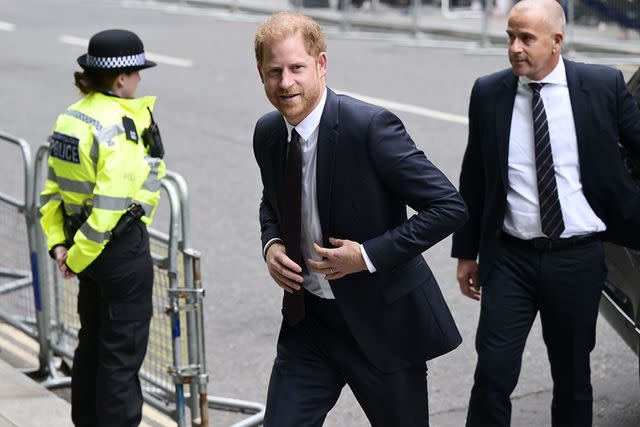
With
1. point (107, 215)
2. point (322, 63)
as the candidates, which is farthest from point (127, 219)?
point (322, 63)

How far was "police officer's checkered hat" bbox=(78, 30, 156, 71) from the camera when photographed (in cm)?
520

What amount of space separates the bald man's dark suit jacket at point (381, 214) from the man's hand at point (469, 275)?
3.40ft

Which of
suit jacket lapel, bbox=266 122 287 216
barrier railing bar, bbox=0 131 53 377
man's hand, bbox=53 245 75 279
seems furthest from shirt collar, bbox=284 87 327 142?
barrier railing bar, bbox=0 131 53 377

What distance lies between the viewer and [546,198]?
4.80 m

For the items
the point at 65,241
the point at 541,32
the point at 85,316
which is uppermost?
the point at 541,32

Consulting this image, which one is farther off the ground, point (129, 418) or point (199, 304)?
point (199, 304)

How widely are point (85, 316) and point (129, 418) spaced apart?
19.4 inches

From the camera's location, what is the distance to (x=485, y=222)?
4.98 metres

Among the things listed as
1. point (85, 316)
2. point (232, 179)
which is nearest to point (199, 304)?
point (85, 316)

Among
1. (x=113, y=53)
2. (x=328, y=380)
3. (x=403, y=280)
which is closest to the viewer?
(x=403, y=280)

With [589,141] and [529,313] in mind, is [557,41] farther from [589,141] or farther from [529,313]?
[529,313]

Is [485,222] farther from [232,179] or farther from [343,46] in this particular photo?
[343,46]

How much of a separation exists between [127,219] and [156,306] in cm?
77

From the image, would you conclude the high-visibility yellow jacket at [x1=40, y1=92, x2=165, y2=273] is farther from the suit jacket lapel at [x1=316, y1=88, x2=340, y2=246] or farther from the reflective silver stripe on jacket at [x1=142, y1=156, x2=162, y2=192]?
the suit jacket lapel at [x1=316, y1=88, x2=340, y2=246]
